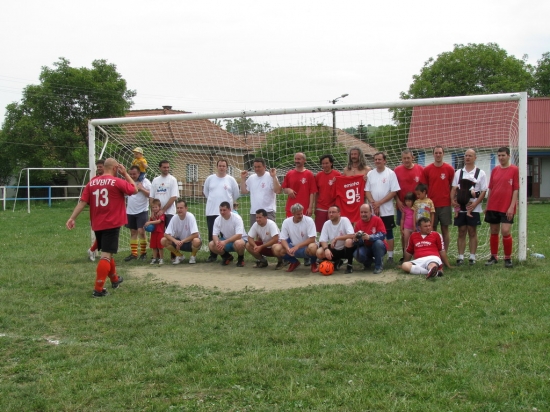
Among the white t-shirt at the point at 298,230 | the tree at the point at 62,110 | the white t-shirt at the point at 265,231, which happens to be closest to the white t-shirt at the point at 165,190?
the white t-shirt at the point at 265,231

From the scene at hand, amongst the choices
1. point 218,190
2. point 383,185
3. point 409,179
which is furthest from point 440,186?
point 218,190

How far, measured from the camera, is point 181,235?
970 centimetres

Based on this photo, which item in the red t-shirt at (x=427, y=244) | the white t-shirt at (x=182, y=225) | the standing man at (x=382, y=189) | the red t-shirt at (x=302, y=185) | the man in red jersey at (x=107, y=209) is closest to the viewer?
the man in red jersey at (x=107, y=209)

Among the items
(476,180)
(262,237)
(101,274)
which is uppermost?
(476,180)

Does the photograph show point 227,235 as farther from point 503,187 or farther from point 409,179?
point 503,187

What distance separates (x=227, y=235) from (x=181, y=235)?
90 centimetres

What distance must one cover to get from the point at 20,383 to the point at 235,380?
5.33 feet

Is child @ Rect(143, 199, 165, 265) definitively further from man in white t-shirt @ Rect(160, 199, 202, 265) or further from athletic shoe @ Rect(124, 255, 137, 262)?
athletic shoe @ Rect(124, 255, 137, 262)

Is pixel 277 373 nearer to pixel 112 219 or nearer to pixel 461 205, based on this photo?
pixel 112 219

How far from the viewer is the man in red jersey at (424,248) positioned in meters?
7.78

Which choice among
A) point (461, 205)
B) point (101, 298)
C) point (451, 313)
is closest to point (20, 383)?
point (101, 298)

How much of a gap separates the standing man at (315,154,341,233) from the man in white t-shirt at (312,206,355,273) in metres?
0.61

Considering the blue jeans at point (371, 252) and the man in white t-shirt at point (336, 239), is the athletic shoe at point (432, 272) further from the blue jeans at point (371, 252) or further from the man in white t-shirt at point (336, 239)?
the man in white t-shirt at point (336, 239)

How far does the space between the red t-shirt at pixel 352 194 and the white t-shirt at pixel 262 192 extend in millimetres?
1240
